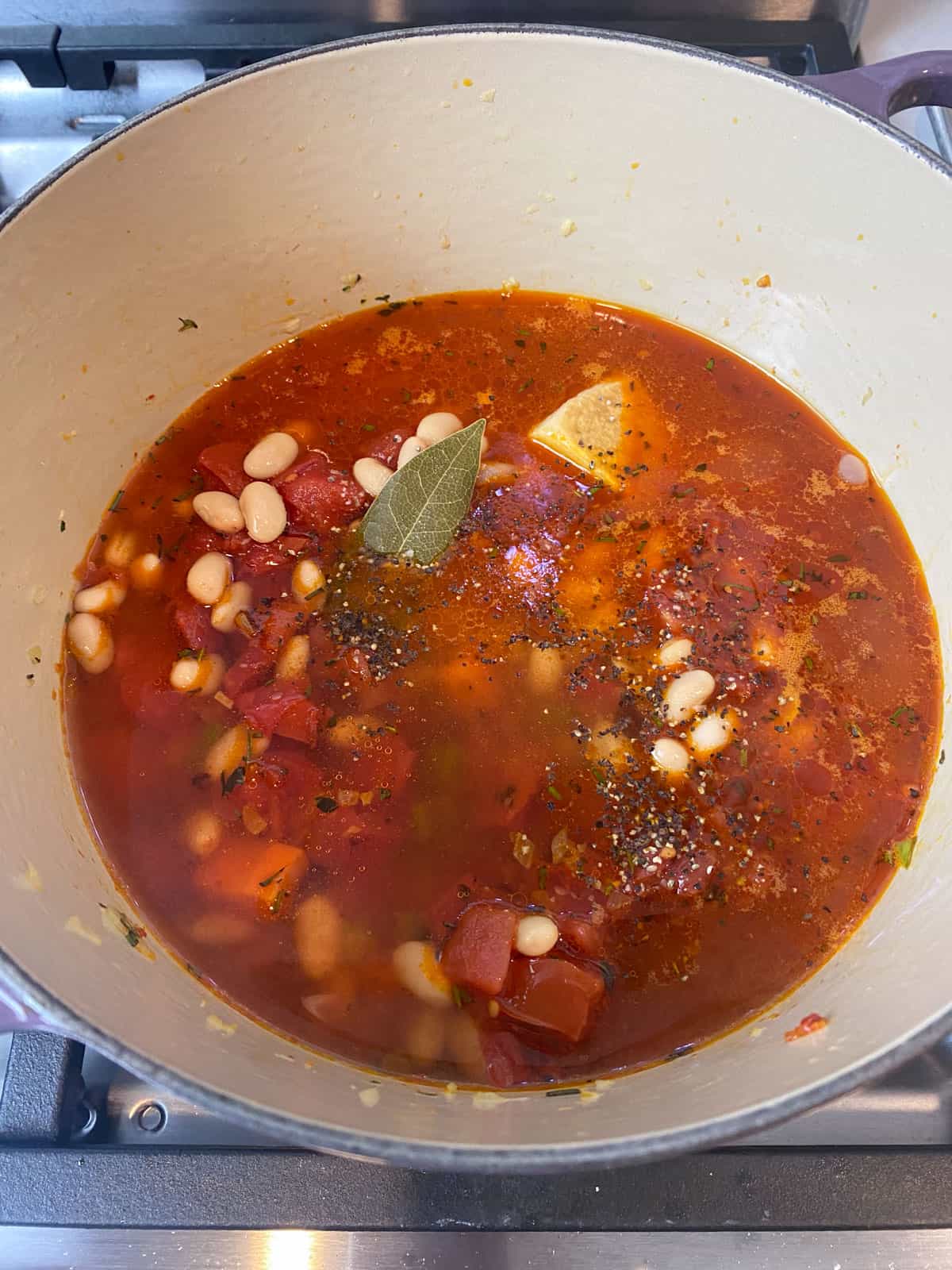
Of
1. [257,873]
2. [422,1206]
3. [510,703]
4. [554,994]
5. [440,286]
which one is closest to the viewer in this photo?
[422,1206]

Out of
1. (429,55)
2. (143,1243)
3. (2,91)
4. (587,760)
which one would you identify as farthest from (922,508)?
(2,91)

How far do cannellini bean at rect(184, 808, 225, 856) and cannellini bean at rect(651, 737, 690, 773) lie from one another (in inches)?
26.6

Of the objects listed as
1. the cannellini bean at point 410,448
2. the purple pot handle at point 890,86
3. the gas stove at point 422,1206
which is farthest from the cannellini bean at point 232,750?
the purple pot handle at point 890,86

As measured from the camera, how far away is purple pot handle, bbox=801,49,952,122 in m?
1.42

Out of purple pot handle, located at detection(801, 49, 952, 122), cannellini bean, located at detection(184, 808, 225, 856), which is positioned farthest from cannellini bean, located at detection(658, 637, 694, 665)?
purple pot handle, located at detection(801, 49, 952, 122)

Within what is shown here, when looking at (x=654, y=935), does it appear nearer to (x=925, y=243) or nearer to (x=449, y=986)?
(x=449, y=986)

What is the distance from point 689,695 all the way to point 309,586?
0.65m

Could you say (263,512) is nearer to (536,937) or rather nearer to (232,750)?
(232,750)

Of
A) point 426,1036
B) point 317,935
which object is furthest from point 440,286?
point 426,1036

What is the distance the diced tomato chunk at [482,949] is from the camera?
1300 mm

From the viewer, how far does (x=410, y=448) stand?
1.66 m

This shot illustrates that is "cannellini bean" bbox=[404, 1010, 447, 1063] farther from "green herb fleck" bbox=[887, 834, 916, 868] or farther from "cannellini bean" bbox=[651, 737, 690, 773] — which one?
"green herb fleck" bbox=[887, 834, 916, 868]

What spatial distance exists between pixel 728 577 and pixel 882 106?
763 mm

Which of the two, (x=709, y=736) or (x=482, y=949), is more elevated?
(x=709, y=736)
